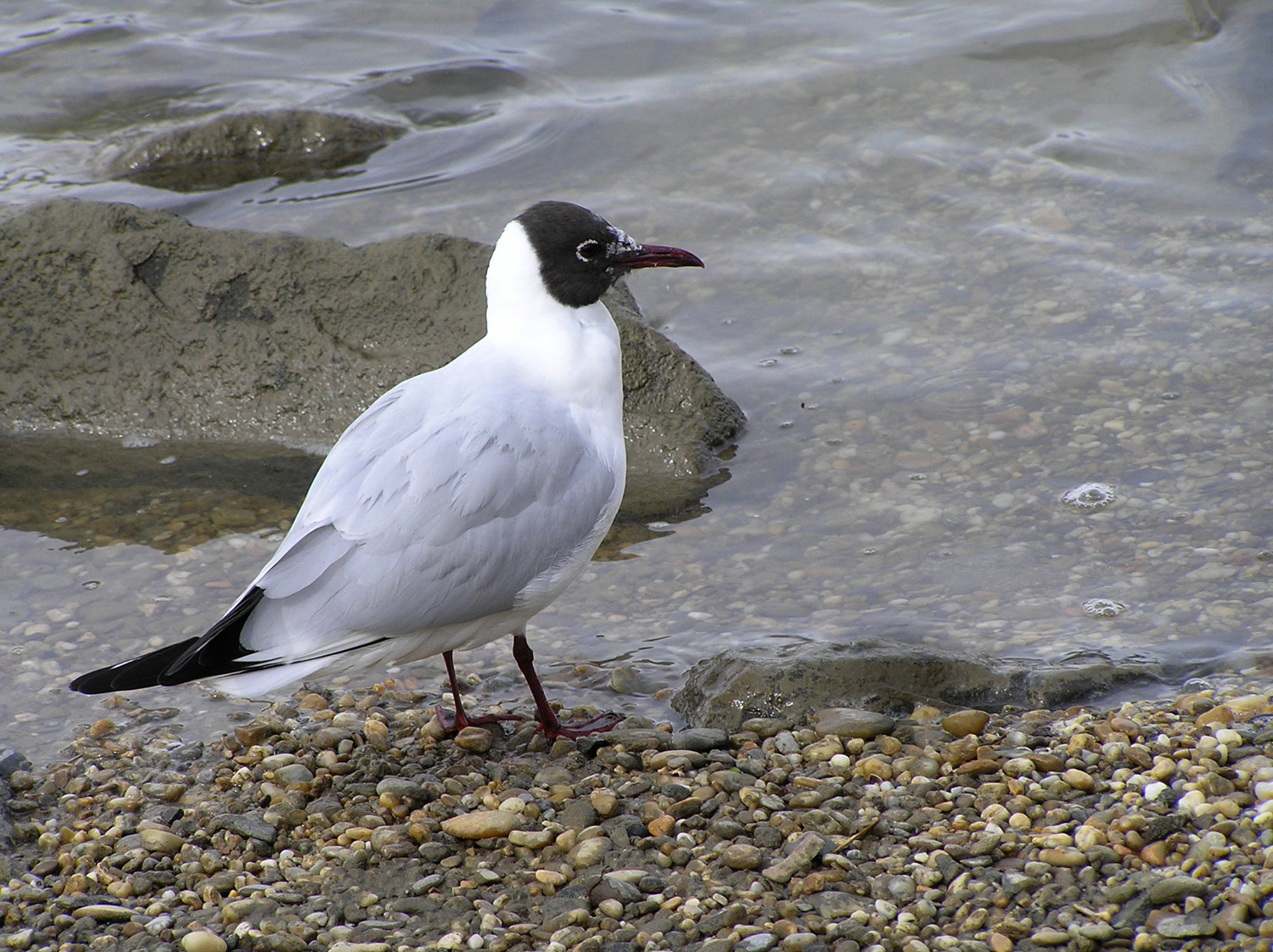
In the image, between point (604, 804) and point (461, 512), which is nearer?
point (604, 804)

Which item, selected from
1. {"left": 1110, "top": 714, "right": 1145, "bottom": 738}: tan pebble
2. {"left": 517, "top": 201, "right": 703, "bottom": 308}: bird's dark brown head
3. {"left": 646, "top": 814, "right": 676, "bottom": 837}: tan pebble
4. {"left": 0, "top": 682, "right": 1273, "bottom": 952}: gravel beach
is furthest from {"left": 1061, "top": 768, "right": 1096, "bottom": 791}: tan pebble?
{"left": 517, "top": 201, "right": 703, "bottom": 308}: bird's dark brown head

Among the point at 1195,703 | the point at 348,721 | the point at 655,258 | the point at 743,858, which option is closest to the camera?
the point at 743,858

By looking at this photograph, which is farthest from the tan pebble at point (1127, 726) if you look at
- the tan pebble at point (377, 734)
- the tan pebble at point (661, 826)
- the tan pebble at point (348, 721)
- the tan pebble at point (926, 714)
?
the tan pebble at point (348, 721)

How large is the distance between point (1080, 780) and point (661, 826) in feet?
3.73

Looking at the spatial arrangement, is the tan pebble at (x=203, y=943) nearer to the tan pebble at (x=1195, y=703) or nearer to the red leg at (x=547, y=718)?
the red leg at (x=547, y=718)

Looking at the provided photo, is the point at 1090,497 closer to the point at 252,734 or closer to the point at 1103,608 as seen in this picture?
the point at 1103,608

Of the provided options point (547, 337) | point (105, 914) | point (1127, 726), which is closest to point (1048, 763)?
point (1127, 726)

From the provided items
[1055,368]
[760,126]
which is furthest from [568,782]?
[760,126]

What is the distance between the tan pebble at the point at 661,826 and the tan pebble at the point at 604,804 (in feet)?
0.51

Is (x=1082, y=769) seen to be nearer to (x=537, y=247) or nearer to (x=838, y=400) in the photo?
(x=537, y=247)

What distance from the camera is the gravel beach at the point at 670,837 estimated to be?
10.2ft

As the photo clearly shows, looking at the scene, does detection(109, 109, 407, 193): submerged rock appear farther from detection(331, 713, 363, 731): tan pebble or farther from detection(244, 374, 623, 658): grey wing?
detection(244, 374, 623, 658): grey wing

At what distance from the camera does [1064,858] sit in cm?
319

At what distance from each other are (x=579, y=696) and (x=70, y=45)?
9185 mm
